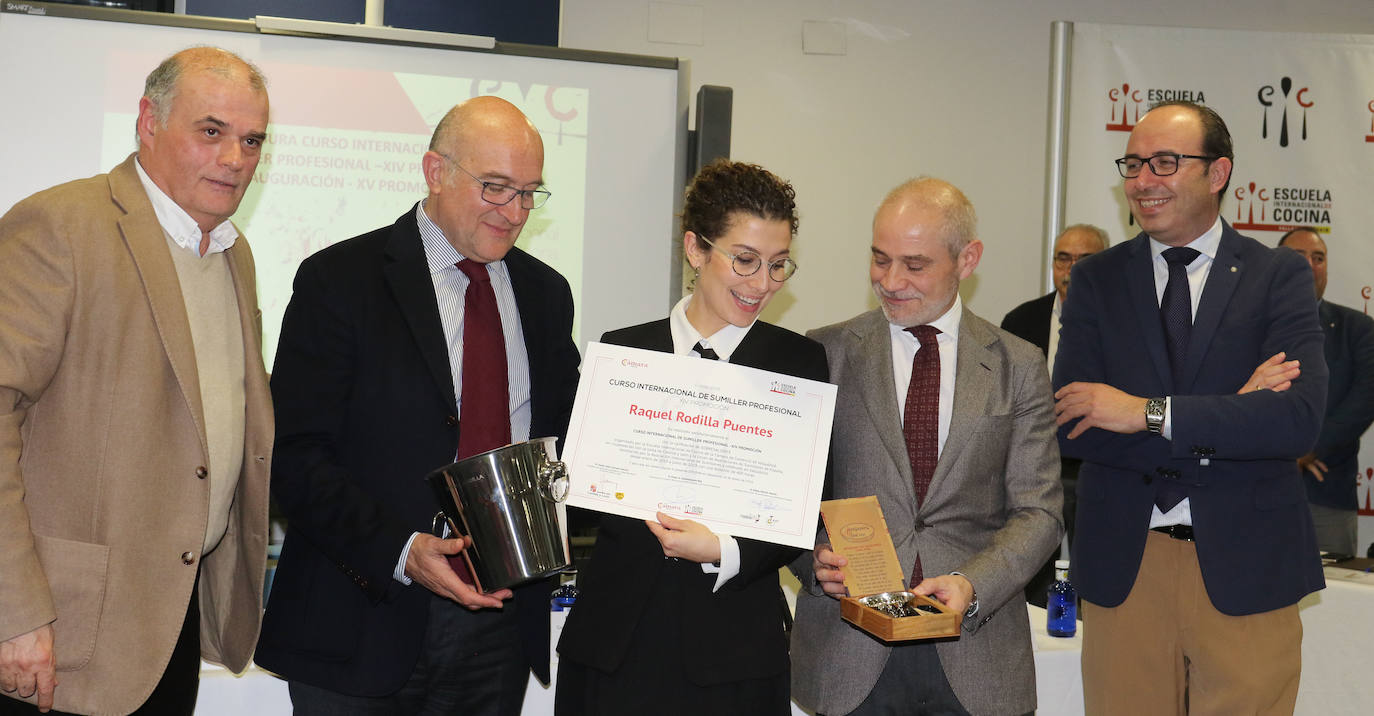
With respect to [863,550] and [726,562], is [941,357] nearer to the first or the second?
[863,550]

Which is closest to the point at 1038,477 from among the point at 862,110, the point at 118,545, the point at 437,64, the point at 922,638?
the point at 922,638

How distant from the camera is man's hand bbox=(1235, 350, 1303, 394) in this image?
2.78 meters

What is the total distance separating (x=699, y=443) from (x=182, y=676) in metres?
1.21

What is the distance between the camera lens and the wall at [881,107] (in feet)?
21.7

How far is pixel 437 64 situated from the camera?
16.1 ft

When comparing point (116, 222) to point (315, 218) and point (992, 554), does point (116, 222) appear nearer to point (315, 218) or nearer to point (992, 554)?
point (992, 554)

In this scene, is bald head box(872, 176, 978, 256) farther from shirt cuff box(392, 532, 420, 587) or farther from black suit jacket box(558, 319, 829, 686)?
shirt cuff box(392, 532, 420, 587)

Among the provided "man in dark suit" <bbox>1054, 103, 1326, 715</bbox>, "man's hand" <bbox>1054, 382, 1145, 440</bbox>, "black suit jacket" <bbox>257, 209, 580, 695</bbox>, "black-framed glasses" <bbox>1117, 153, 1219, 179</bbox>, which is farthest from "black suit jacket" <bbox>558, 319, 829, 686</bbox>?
"black-framed glasses" <bbox>1117, 153, 1219, 179</bbox>

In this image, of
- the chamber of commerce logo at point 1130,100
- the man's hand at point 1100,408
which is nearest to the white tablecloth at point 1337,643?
the man's hand at point 1100,408

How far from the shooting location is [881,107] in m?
6.75

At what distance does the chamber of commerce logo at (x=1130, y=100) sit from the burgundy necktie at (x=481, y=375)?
5.34m

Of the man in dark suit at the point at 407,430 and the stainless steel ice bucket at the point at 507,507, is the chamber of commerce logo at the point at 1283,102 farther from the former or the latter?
the stainless steel ice bucket at the point at 507,507

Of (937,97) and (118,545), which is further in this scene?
(937,97)

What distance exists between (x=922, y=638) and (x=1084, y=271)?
1483 millimetres
